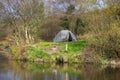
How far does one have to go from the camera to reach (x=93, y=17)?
26062 millimetres

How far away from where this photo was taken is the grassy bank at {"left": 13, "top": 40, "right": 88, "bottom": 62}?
1029 inches

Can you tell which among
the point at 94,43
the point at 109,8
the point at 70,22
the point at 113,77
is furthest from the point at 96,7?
the point at 70,22

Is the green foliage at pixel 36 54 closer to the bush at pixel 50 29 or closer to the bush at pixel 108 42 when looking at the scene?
the bush at pixel 108 42

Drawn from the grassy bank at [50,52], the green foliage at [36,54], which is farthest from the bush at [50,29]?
the green foliage at [36,54]

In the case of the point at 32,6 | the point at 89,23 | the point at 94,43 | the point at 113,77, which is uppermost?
the point at 32,6

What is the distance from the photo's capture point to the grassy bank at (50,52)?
26125mm

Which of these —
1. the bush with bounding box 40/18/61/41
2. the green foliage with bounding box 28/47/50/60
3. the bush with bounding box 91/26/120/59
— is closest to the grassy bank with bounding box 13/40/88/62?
the green foliage with bounding box 28/47/50/60

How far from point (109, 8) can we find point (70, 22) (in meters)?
19.8

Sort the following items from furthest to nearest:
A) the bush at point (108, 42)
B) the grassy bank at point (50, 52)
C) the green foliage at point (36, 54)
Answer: the green foliage at point (36, 54) → the grassy bank at point (50, 52) → the bush at point (108, 42)

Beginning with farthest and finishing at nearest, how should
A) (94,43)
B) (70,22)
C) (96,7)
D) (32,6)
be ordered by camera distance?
(70,22) → (32,6) → (96,7) → (94,43)

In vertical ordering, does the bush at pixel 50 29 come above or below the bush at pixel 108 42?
above

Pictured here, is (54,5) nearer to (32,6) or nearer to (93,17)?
(32,6)

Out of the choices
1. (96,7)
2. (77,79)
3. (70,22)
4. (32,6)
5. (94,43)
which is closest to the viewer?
(77,79)

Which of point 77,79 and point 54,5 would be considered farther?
point 54,5
